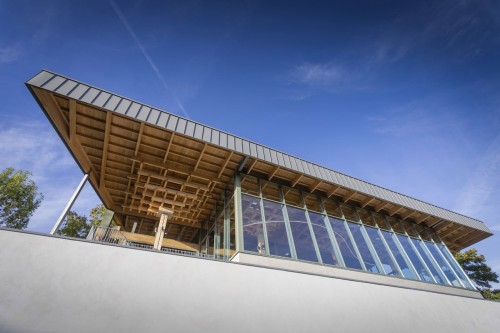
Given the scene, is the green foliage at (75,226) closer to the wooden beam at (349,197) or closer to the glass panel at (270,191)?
the glass panel at (270,191)

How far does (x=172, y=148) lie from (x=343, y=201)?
8978 mm

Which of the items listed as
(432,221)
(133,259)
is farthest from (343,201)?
(133,259)

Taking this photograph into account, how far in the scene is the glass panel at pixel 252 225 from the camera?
25.5 feet

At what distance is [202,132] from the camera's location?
8703mm

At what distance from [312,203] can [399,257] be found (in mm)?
5025

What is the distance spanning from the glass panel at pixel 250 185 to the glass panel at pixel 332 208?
369cm

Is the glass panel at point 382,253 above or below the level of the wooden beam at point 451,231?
below

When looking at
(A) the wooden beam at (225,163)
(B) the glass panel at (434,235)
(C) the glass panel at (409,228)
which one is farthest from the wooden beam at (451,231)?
(A) the wooden beam at (225,163)

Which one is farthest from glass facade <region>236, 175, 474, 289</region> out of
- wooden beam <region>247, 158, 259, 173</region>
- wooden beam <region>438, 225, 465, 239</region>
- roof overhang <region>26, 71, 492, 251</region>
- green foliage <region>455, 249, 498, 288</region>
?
green foliage <region>455, 249, 498, 288</region>

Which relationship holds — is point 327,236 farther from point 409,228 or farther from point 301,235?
point 409,228

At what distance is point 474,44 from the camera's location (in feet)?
37.1

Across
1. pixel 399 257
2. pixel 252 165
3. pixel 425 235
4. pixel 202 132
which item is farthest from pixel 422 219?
pixel 202 132

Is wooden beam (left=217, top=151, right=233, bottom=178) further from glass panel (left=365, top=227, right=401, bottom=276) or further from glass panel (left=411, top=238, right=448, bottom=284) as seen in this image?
glass panel (left=411, top=238, right=448, bottom=284)

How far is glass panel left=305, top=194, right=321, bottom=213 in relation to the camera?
412 inches
